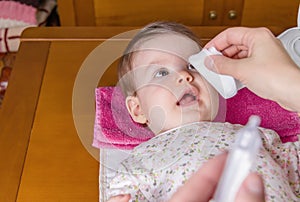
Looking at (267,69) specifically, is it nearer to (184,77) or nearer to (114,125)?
(184,77)

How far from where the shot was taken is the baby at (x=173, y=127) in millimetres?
771

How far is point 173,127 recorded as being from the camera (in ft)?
2.85

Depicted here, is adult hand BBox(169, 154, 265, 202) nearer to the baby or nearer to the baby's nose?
the baby

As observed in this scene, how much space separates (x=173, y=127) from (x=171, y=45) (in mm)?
154

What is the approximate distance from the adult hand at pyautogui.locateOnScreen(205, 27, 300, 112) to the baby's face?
13cm

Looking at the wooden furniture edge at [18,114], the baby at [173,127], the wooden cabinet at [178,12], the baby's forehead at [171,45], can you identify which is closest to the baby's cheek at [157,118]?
the baby at [173,127]

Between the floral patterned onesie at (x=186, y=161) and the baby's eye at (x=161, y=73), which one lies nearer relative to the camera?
the floral patterned onesie at (x=186, y=161)

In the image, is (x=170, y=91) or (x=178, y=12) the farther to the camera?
(x=178, y=12)

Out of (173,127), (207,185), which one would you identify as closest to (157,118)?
(173,127)

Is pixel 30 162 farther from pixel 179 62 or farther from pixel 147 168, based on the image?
pixel 179 62

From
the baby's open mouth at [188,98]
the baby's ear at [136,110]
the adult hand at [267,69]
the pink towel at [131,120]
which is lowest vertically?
the pink towel at [131,120]

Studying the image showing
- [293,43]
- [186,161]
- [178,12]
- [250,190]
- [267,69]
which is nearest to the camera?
[250,190]

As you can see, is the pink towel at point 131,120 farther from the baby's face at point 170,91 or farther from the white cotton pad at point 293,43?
the white cotton pad at point 293,43

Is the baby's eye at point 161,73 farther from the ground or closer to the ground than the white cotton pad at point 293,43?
closer to the ground
